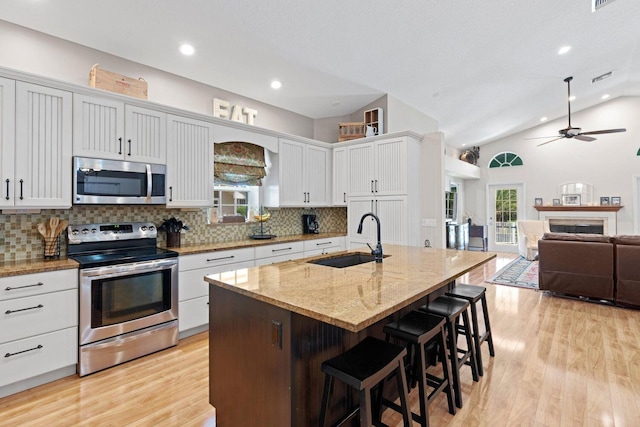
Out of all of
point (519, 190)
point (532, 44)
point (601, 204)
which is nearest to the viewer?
point (532, 44)

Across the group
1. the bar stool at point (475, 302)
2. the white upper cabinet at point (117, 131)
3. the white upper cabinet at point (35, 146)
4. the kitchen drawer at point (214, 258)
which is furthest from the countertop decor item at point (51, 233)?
the bar stool at point (475, 302)

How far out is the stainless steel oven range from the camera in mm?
2414

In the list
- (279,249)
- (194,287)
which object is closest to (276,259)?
(279,249)

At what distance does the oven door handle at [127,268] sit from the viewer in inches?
94.9

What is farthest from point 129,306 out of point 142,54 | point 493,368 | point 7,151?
point 493,368

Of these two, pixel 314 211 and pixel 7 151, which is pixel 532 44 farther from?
pixel 7 151

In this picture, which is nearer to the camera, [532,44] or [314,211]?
[532,44]

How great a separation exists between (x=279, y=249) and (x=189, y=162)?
1.45 metres

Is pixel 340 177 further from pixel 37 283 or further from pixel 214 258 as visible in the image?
pixel 37 283

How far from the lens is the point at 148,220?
3242 mm

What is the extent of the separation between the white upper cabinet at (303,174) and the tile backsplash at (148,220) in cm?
36

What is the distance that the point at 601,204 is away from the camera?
7523mm

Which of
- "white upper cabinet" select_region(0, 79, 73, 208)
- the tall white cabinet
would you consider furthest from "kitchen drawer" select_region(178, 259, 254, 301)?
the tall white cabinet

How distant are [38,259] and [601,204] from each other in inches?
412
